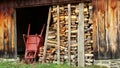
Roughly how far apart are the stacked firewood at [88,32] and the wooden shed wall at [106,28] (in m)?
0.45

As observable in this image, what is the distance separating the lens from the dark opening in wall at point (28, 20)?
20.6 metres

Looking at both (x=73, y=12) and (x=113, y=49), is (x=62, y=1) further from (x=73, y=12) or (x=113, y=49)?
(x=113, y=49)

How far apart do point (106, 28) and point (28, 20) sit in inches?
287

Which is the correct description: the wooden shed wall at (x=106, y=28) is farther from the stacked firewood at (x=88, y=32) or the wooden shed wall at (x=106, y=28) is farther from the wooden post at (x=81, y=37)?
the wooden post at (x=81, y=37)

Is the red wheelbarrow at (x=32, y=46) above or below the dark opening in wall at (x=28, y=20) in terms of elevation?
below

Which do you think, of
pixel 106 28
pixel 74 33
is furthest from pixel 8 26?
pixel 106 28

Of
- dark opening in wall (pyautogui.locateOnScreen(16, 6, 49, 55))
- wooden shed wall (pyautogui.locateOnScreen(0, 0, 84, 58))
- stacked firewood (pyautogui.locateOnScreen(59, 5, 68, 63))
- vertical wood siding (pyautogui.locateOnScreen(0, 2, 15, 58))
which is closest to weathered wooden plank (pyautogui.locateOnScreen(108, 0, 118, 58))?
stacked firewood (pyautogui.locateOnScreen(59, 5, 68, 63))

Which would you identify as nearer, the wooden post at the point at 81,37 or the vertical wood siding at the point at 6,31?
the wooden post at the point at 81,37

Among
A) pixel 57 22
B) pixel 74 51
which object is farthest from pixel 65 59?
pixel 57 22

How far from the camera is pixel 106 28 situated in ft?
48.5

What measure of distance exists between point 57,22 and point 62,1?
900 millimetres

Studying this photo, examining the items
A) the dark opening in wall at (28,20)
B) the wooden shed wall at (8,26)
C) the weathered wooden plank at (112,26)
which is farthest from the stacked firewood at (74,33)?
the dark opening in wall at (28,20)

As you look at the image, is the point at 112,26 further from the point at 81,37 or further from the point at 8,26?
the point at 8,26

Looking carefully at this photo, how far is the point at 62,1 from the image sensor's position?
16.2 meters
